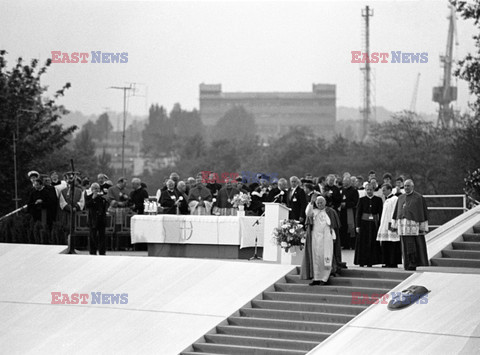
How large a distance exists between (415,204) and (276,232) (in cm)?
267

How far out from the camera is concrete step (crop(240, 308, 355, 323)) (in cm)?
1734

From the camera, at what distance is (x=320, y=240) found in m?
18.1

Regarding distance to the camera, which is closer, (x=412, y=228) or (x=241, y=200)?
(x=412, y=228)

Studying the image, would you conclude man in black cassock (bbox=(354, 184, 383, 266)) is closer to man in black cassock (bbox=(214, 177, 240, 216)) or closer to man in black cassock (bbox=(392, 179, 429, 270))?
man in black cassock (bbox=(392, 179, 429, 270))

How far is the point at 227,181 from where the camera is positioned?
23.4 meters

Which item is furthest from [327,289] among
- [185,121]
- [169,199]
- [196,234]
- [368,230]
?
[185,121]

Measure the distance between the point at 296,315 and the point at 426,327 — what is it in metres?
2.52

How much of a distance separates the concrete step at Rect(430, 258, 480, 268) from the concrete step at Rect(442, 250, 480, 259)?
330 millimetres

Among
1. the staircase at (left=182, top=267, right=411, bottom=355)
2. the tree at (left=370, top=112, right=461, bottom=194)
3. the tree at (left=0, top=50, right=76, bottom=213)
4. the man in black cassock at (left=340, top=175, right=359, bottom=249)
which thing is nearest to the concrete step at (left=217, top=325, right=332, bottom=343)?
the staircase at (left=182, top=267, right=411, bottom=355)

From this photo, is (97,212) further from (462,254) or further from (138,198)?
(462,254)

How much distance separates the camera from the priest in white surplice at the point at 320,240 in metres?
18.1

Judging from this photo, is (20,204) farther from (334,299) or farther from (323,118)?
(323,118)

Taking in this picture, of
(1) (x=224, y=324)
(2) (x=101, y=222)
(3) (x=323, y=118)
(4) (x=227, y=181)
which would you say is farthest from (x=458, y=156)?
(3) (x=323, y=118)

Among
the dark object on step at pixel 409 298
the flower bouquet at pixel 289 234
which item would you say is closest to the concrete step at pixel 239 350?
the dark object on step at pixel 409 298
